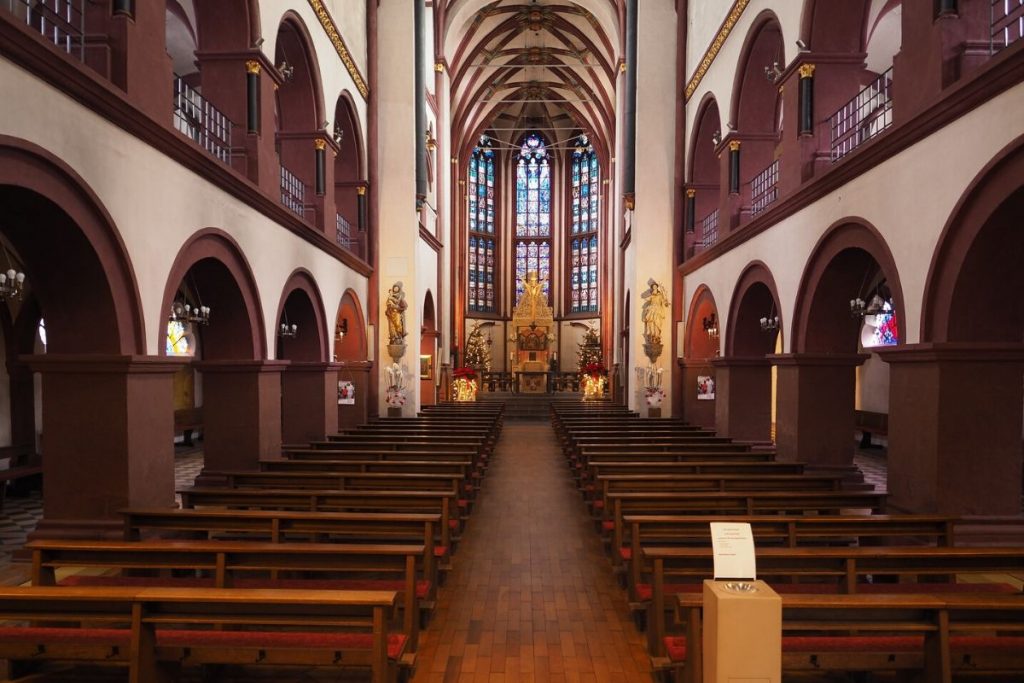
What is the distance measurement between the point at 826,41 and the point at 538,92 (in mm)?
26940

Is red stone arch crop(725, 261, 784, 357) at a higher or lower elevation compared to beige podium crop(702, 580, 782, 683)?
higher

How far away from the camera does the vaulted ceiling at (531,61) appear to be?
2789cm

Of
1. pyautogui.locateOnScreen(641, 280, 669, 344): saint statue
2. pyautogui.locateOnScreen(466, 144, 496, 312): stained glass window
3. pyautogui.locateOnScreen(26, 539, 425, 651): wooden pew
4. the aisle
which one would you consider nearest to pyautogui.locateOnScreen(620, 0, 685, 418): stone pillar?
pyautogui.locateOnScreen(641, 280, 669, 344): saint statue

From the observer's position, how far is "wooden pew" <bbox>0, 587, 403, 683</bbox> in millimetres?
3709

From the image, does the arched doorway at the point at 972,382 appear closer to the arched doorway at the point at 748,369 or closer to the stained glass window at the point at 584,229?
the arched doorway at the point at 748,369

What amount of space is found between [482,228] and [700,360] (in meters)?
24.6

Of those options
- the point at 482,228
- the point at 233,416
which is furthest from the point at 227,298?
the point at 482,228

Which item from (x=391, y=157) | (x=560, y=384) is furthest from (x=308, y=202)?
(x=560, y=384)

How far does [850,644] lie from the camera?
398 cm

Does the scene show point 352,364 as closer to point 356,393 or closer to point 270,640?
point 356,393

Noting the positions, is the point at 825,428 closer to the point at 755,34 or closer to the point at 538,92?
the point at 755,34

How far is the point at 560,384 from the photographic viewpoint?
36.7m

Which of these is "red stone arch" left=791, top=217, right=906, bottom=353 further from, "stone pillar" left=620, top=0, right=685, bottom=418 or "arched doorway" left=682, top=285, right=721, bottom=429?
"stone pillar" left=620, top=0, right=685, bottom=418

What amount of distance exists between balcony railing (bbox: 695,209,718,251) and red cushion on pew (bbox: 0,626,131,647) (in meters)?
16.0
